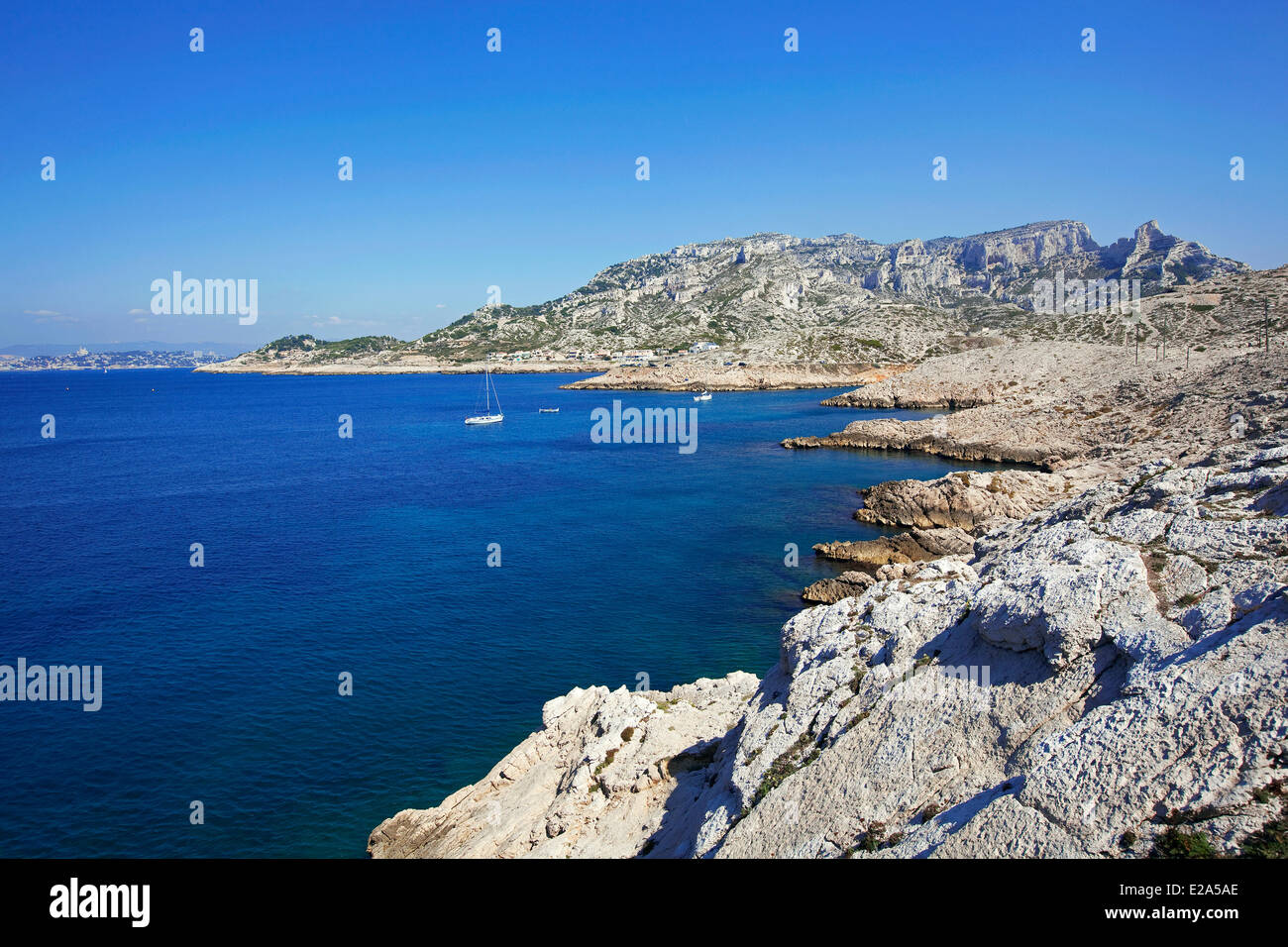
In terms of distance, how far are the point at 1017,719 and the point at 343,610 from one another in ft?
101

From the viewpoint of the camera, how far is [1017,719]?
11266 mm

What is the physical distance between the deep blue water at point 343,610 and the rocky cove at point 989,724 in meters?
5.48

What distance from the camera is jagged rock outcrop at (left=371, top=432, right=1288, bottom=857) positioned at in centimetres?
857

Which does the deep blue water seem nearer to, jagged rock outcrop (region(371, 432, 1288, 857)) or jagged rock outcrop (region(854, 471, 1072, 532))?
jagged rock outcrop (region(854, 471, 1072, 532))

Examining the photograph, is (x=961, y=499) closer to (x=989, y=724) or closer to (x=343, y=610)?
(x=343, y=610)

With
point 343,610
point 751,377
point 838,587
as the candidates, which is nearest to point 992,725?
point 838,587

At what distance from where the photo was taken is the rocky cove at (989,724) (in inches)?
338

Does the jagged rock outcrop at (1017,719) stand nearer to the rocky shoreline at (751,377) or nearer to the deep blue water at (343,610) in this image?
the deep blue water at (343,610)

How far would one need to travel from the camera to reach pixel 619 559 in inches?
1660

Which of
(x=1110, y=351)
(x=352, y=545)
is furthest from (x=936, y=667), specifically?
(x=1110, y=351)

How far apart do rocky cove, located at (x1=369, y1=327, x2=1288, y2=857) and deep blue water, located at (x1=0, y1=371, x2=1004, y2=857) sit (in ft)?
18.0
